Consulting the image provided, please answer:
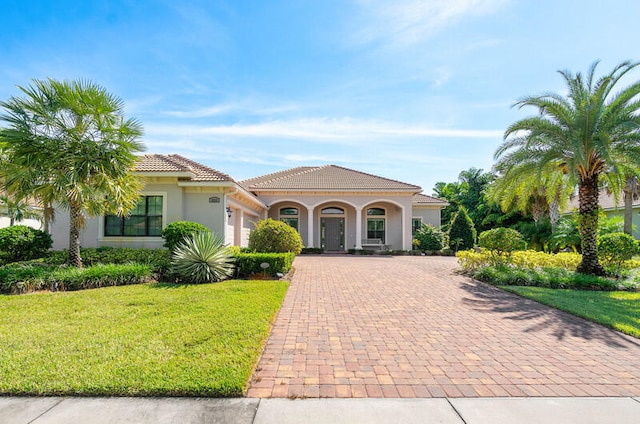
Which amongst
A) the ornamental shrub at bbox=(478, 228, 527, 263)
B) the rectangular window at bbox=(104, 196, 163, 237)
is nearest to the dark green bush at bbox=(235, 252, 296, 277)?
the rectangular window at bbox=(104, 196, 163, 237)

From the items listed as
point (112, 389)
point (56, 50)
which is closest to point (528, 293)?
point (112, 389)

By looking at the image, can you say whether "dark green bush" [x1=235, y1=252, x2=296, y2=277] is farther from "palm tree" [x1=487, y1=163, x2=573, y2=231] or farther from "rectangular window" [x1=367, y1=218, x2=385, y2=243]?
"rectangular window" [x1=367, y1=218, x2=385, y2=243]

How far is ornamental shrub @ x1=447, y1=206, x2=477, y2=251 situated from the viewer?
2120 centimetres

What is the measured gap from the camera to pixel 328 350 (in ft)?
15.1

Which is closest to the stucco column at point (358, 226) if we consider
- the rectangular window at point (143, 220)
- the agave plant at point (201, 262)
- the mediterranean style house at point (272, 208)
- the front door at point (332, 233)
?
the mediterranean style house at point (272, 208)

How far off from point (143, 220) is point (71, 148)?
4138 mm

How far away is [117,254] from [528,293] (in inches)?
522

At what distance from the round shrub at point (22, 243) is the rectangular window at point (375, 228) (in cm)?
1803

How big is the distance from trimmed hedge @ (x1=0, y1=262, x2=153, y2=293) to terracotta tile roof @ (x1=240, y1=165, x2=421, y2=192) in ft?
40.3

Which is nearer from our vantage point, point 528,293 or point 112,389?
point 112,389

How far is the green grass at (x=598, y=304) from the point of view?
6.10 meters

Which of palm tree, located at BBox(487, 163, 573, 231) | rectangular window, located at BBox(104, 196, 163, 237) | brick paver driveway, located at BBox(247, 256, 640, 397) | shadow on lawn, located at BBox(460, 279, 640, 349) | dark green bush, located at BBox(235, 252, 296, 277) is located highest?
palm tree, located at BBox(487, 163, 573, 231)

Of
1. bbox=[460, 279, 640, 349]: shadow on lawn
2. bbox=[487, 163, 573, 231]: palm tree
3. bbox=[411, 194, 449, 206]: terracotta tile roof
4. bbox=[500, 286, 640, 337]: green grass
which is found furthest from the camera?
bbox=[411, 194, 449, 206]: terracotta tile roof

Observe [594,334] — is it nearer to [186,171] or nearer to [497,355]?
[497,355]
